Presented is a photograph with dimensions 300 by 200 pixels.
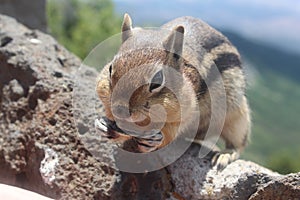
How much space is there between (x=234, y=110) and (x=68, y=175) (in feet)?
3.01

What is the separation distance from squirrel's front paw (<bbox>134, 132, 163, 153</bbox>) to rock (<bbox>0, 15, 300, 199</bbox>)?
12 centimetres

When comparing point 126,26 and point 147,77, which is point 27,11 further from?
point 147,77

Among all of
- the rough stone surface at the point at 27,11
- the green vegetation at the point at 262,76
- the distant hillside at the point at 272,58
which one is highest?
A: the rough stone surface at the point at 27,11

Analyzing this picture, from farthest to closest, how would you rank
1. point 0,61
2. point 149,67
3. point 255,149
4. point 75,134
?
point 255,149 < point 0,61 < point 75,134 < point 149,67

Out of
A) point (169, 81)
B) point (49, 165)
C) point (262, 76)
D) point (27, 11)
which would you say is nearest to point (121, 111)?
point (169, 81)

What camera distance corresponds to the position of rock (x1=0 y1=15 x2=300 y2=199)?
2.21 m

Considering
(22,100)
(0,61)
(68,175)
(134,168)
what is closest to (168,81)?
(134,168)

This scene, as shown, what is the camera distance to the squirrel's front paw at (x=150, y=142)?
2.20 meters

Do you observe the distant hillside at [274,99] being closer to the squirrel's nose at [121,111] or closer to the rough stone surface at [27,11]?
the rough stone surface at [27,11]

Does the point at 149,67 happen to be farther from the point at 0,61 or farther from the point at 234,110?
the point at 0,61

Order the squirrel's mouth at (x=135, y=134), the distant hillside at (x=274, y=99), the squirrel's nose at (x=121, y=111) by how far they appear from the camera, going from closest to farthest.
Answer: the squirrel's nose at (x=121, y=111) → the squirrel's mouth at (x=135, y=134) → the distant hillside at (x=274, y=99)

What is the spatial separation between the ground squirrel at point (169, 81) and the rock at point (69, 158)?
135 mm

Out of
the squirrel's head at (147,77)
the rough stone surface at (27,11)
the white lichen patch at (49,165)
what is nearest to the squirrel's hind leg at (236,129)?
the squirrel's head at (147,77)

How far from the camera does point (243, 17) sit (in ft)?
200
